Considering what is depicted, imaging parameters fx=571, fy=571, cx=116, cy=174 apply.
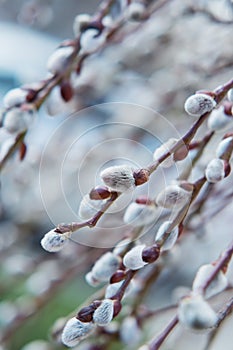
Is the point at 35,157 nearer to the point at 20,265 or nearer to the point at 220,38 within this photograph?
the point at 20,265

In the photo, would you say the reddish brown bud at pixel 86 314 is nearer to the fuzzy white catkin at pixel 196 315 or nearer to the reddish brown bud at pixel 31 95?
the fuzzy white catkin at pixel 196 315

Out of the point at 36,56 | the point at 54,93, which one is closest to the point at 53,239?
the point at 54,93

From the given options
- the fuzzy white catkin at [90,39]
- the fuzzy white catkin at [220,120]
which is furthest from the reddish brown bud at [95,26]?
the fuzzy white catkin at [220,120]

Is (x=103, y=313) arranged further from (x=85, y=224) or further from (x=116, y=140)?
(x=116, y=140)

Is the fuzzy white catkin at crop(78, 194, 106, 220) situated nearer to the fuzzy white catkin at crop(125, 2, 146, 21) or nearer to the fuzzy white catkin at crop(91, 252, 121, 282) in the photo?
the fuzzy white catkin at crop(91, 252, 121, 282)

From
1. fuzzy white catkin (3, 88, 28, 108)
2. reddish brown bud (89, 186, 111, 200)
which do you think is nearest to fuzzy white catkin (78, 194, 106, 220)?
reddish brown bud (89, 186, 111, 200)

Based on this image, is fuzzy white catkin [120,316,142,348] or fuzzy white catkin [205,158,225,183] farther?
fuzzy white catkin [120,316,142,348]

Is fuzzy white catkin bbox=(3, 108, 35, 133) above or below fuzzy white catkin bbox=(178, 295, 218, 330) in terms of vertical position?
above
